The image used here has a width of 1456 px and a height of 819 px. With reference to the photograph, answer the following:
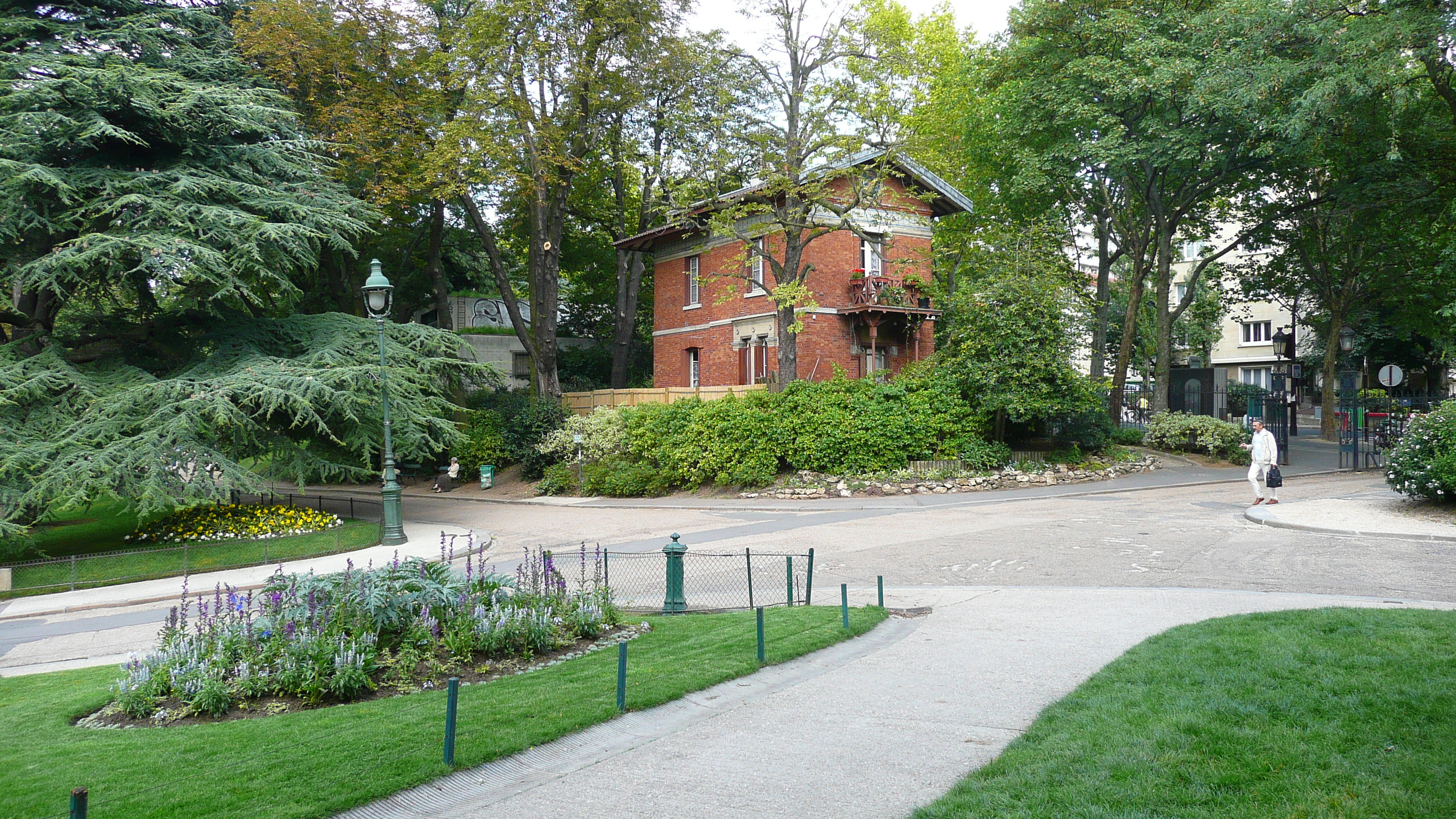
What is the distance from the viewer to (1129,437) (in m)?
30.8

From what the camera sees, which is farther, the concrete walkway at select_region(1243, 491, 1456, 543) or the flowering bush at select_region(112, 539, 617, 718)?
the concrete walkway at select_region(1243, 491, 1456, 543)

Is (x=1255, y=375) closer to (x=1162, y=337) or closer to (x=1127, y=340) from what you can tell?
(x=1162, y=337)

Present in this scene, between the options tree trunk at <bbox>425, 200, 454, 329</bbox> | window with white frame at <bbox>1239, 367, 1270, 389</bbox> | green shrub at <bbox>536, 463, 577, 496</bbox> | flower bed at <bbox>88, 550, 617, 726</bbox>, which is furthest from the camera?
window with white frame at <bbox>1239, 367, 1270, 389</bbox>

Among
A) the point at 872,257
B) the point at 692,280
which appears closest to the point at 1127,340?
the point at 872,257

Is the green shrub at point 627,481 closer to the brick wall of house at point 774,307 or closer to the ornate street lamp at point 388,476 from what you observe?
the brick wall of house at point 774,307

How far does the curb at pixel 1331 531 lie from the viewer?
14.5m

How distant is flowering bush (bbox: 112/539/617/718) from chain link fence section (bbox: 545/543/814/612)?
182 centimetres

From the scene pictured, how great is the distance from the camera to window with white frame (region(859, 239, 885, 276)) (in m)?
34.2

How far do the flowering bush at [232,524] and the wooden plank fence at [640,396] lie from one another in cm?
1195

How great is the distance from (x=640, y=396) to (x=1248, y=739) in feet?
88.1

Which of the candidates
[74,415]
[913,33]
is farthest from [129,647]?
[913,33]

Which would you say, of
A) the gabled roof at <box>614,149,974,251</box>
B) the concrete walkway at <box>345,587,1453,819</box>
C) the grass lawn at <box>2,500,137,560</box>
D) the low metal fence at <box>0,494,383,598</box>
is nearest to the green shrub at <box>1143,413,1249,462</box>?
the gabled roof at <box>614,149,974,251</box>

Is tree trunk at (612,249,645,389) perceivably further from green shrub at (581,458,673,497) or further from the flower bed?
the flower bed

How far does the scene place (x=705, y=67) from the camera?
28453mm
